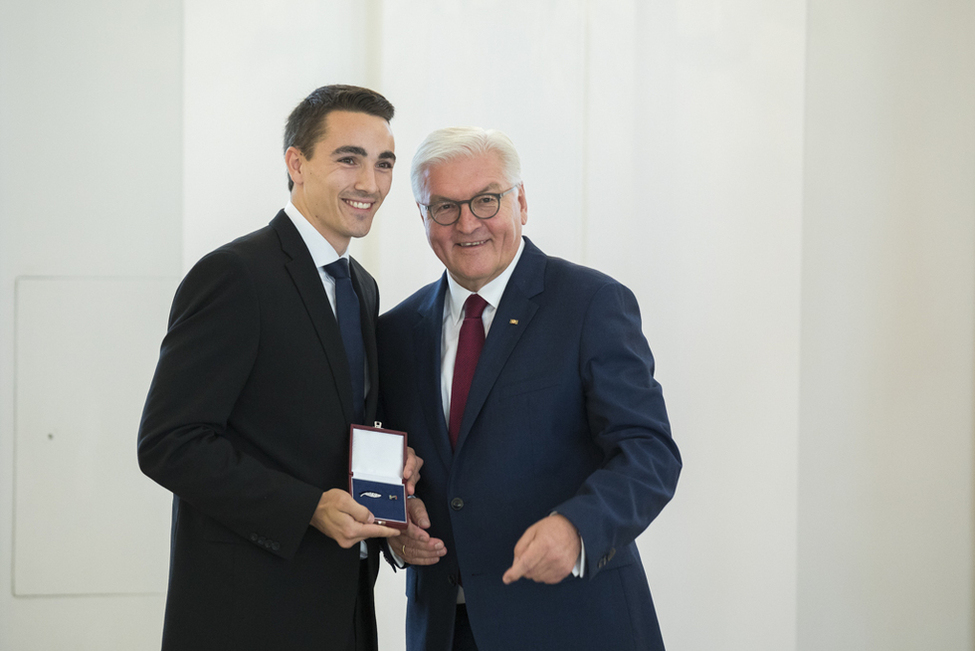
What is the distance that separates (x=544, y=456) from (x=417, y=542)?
0.37 meters

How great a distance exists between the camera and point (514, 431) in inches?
75.4

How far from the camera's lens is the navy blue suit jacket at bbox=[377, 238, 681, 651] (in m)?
1.87

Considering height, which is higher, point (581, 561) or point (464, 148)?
point (464, 148)

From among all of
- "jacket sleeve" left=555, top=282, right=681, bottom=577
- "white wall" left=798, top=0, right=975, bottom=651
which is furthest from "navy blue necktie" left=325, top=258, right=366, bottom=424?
"white wall" left=798, top=0, right=975, bottom=651

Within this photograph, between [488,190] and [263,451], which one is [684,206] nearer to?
[488,190]

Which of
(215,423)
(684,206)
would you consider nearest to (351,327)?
(215,423)

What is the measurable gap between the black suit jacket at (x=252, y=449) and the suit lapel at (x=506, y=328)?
31 cm

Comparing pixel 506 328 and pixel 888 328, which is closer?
pixel 506 328

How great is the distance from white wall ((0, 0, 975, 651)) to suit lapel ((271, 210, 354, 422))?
1.40m

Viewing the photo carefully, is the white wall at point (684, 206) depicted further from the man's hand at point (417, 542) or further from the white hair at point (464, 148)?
the man's hand at point (417, 542)

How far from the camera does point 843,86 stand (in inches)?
135

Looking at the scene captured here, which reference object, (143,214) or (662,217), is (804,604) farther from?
(143,214)

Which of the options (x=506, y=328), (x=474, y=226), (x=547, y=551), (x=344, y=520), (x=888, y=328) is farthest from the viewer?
(x=888, y=328)

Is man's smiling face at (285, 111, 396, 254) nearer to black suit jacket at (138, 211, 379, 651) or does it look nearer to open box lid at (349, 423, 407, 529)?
black suit jacket at (138, 211, 379, 651)
